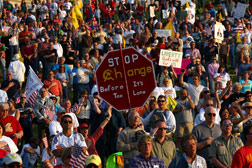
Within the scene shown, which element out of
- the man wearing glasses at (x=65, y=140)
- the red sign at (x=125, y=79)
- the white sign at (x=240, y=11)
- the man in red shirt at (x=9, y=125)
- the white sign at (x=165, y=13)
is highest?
the red sign at (x=125, y=79)

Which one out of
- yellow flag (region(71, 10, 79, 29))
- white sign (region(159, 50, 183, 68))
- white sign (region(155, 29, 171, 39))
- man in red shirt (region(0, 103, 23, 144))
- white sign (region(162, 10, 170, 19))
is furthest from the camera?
white sign (region(162, 10, 170, 19))

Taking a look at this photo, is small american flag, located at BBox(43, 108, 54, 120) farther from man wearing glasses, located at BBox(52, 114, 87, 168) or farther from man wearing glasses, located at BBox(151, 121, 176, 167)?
man wearing glasses, located at BBox(151, 121, 176, 167)

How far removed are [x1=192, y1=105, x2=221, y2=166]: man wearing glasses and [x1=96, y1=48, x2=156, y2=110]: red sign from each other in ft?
4.94

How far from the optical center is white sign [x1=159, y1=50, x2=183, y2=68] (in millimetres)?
19859

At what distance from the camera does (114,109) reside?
13.7 m

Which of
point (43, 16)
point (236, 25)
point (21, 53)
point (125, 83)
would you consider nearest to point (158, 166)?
point (125, 83)

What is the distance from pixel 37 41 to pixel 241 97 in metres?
10.00

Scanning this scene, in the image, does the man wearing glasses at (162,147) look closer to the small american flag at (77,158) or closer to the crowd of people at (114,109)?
Answer: the crowd of people at (114,109)

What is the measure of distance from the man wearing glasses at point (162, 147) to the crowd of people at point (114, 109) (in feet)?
0.05

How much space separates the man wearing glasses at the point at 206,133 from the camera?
464 inches

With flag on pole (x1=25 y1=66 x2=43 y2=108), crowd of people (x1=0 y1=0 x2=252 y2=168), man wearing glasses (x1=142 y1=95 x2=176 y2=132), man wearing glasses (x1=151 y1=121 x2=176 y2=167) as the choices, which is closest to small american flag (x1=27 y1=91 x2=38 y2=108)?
flag on pole (x1=25 y1=66 x2=43 y2=108)

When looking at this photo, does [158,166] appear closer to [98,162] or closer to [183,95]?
[98,162]

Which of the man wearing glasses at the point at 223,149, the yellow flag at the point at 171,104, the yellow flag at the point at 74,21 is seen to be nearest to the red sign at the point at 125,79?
the man wearing glasses at the point at 223,149

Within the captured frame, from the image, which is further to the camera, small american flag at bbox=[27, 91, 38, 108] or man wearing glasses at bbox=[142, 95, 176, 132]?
small american flag at bbox=[27, 91, 38, 108]
